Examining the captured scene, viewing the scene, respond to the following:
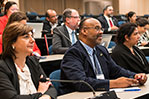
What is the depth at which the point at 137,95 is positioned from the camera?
65.2 inches

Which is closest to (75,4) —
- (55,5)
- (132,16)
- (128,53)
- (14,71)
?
(55,5)

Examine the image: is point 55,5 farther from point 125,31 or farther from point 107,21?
point 125,31

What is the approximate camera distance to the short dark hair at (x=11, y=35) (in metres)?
1.67

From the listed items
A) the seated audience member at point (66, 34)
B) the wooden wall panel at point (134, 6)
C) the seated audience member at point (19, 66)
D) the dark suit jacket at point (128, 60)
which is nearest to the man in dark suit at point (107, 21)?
the seated audience member at point (66, 34)

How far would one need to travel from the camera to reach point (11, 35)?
5.47 ft

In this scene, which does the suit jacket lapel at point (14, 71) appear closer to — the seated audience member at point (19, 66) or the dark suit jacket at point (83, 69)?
the seated audience member at point (19, 66)

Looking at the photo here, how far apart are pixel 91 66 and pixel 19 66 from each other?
668mm

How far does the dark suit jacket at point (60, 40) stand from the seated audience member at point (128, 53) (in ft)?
3.25

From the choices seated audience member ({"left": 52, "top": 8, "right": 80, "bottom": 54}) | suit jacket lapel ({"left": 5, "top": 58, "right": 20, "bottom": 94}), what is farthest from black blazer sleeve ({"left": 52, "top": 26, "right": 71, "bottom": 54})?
suit jacket lapel ({"left": 5, "top": 58, "right": 20, "bottom": 94})

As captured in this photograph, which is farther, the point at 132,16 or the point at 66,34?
the point at 132,16

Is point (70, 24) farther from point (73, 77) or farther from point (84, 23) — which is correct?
point (73, 77)

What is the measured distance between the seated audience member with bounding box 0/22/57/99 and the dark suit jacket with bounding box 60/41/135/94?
23cm

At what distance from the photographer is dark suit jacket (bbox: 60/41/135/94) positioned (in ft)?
6.10

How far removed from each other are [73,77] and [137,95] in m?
0.55
